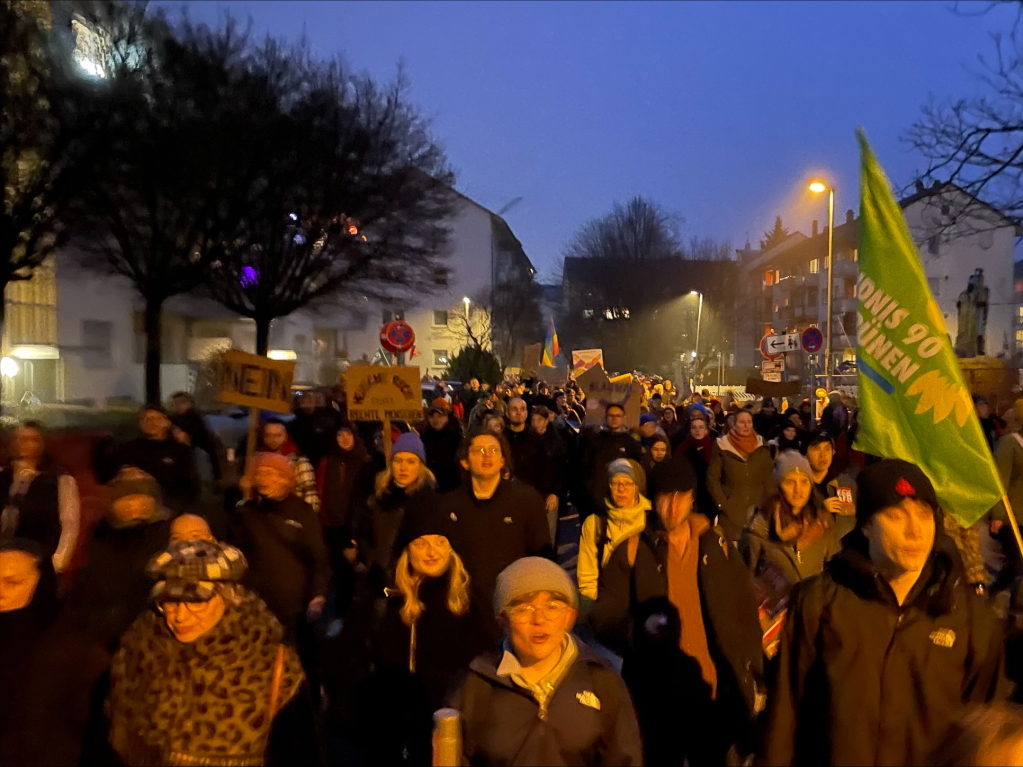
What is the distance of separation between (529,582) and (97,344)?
3397cm

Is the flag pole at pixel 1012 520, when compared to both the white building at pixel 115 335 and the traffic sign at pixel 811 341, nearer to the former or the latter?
the traffic sign at pixel 811 341

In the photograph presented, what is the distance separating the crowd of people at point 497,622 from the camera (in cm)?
267

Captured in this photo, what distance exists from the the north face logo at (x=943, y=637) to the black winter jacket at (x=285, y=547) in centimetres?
327

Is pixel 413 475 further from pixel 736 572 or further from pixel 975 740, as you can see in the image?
pixel 975 740

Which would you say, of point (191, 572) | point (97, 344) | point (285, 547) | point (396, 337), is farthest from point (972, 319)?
point (97, 344)

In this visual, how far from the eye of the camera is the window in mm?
32781

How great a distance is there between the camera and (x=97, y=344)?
3319 centimetres

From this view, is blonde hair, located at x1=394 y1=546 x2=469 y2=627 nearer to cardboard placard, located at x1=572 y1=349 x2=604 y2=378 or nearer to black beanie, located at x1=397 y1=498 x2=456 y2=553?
black beanie, located at x1=397 y1=498 x2=456 y2=553

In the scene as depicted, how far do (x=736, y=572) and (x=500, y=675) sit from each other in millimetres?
1652

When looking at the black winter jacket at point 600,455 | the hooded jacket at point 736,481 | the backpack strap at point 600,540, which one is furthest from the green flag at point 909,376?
A: the black winter jacket at point 600,455

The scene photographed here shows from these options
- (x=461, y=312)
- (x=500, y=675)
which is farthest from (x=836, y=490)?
(x=461, y=312)

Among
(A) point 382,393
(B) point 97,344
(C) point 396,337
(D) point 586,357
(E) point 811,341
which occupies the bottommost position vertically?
(A) point 382,393

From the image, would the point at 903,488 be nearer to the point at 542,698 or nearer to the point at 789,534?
the point at 542,698

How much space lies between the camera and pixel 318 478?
825 cm
